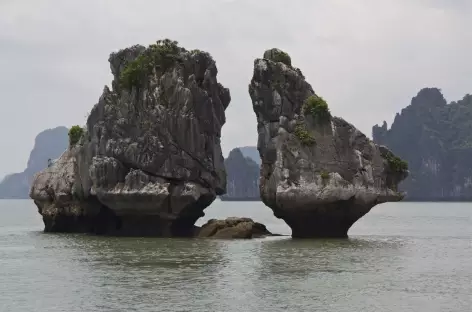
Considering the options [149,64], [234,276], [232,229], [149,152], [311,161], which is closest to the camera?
[234,276]

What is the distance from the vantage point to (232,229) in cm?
5997

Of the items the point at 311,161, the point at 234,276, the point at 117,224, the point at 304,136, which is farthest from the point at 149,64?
the point at 234,276

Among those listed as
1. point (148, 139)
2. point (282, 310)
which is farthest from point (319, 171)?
point (282, 310)

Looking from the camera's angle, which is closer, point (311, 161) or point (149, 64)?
point (311, 161)

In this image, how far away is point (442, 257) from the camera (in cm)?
4819

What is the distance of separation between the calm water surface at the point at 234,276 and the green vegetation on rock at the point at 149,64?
13720 millimetres

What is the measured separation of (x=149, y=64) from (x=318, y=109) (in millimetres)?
14713

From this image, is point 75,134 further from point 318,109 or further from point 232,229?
point 318,109

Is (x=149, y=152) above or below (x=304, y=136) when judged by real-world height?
below

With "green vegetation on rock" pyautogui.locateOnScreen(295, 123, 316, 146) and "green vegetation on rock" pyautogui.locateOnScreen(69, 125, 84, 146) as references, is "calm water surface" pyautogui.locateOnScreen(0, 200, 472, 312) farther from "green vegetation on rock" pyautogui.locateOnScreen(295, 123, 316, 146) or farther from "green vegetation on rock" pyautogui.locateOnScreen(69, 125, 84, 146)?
"green vegetation on rock" pyautogui.locateOnScreen(69, 125, 84, 146)

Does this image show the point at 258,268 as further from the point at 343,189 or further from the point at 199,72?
the point at 199,72

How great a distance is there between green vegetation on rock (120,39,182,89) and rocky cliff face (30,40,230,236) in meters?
0.08

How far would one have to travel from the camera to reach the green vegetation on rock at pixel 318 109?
58.6 m

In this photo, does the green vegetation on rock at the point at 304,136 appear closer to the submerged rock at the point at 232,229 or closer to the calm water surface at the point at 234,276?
the calm water surface at the point at 234,276
